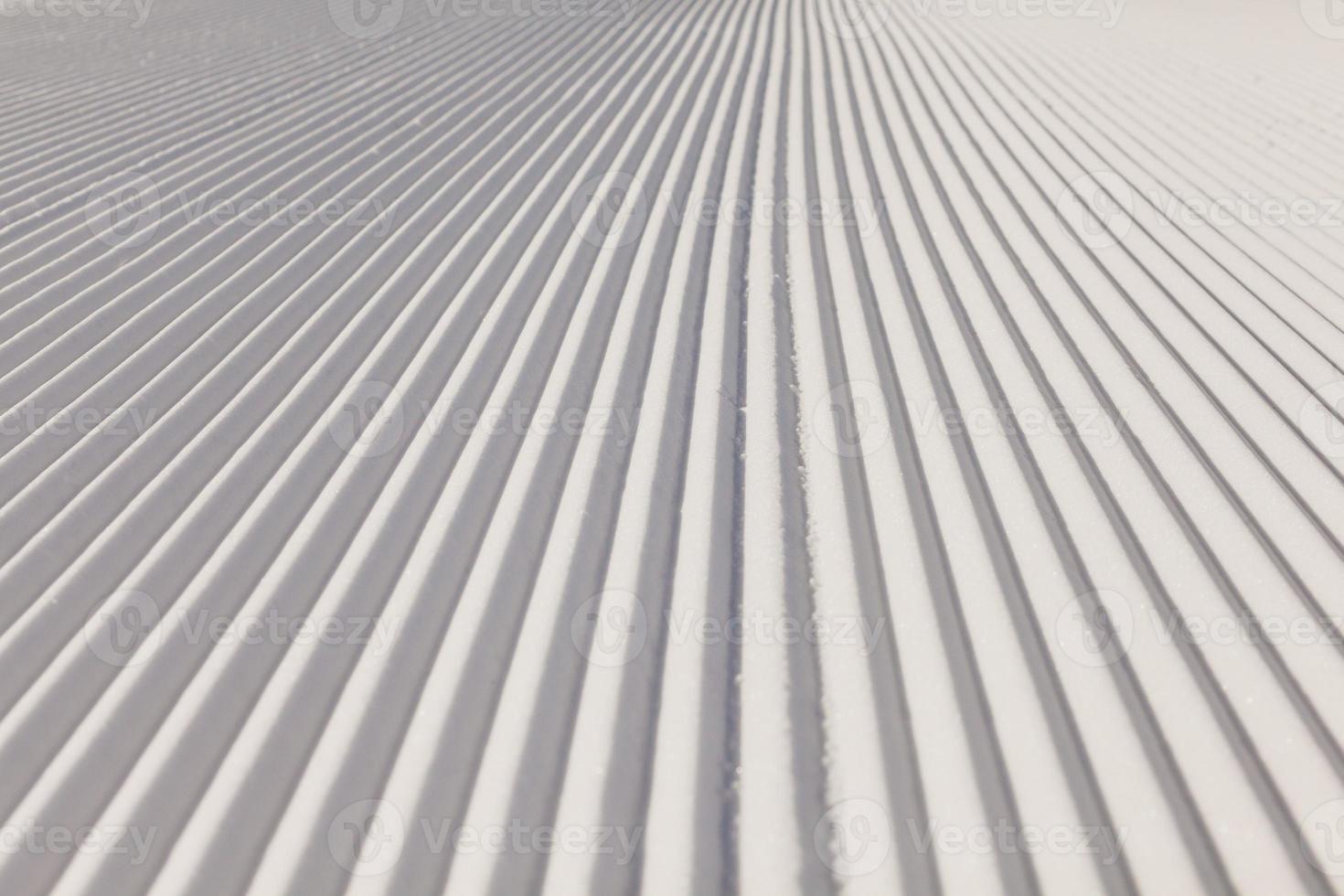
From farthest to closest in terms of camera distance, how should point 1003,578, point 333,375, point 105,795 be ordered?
point 333,375, point 1003,578, point 105,795

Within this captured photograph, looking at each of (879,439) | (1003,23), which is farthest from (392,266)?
(1003,23)

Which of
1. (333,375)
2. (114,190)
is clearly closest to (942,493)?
(333,375)

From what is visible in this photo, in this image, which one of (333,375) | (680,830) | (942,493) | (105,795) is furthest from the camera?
(333,375)

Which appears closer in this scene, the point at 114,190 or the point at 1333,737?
the point at 1333,737

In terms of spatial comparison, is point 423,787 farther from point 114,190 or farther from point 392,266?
point 114,190

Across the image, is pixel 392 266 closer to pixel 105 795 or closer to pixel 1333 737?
pixel 105 795

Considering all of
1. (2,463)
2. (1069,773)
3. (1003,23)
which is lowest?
(1069,773)

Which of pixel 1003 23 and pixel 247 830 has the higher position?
pixel 1003 23
